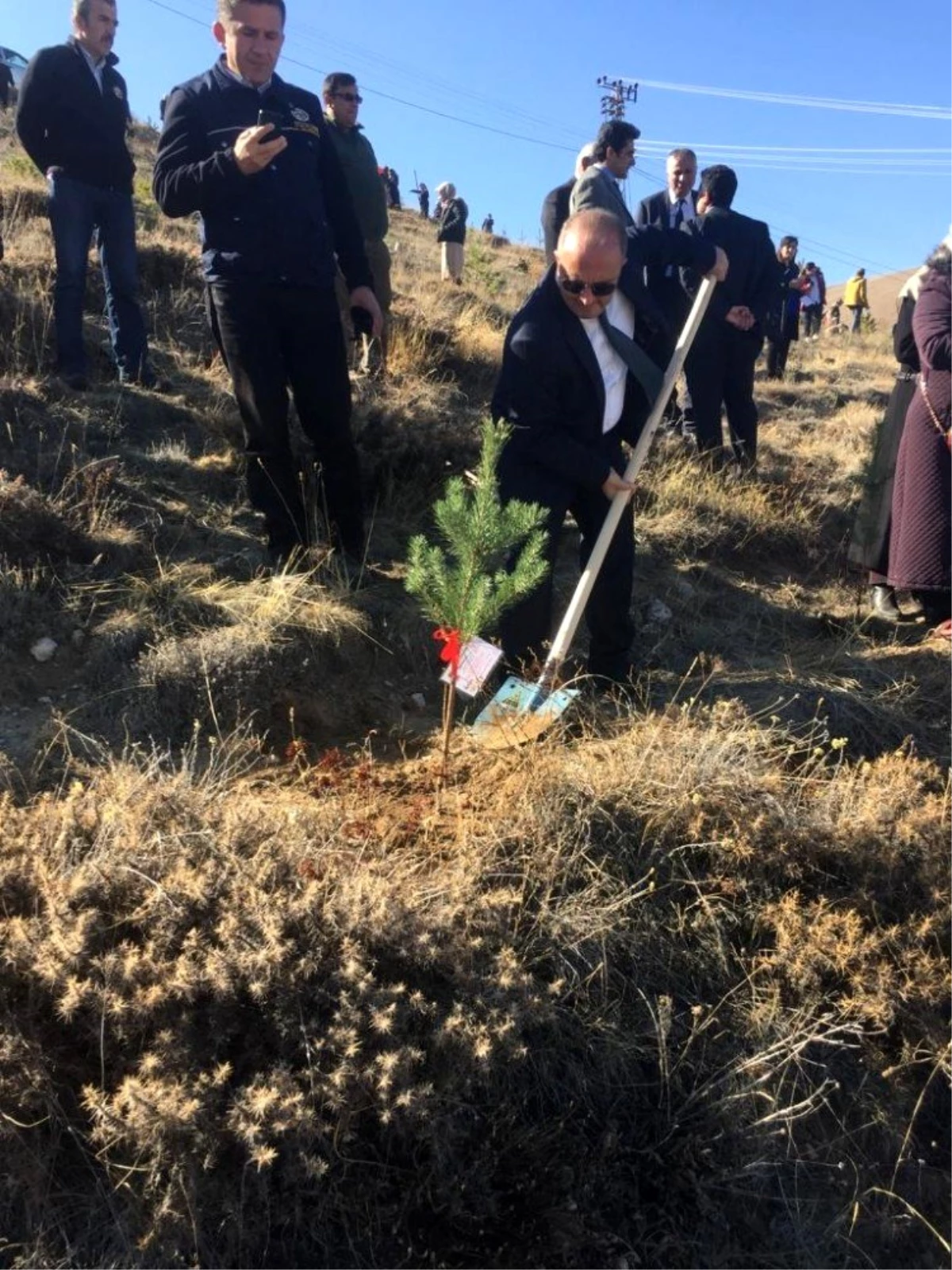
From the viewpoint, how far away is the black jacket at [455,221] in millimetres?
12125

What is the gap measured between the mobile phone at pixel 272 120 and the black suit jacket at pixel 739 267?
9.91 feet

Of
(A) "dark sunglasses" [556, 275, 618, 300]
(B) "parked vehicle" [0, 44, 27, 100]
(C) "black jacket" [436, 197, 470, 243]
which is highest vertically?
(B) "parked vehicle" [0, 44, 27, 100]

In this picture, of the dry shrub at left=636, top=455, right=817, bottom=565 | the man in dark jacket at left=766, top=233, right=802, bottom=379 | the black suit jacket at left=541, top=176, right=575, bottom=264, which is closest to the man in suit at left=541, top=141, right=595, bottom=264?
the black suit jacket at left=541, top=176, right=575, bottom=264

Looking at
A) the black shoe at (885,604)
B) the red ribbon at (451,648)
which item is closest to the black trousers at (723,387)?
the black shoe at (885,604)

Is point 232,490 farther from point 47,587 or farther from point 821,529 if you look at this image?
point 821,529

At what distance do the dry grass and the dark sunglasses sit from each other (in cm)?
147

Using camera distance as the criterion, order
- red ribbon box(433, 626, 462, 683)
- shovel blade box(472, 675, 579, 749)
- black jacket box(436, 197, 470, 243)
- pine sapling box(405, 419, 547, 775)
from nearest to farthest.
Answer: pine sapling box(405, 419, 547, 775)
red ribbon box(433, 626, 462, 683)
shovel blade box(472, 675, 579, 749)
black jacket box(436, 197, 470, 243)

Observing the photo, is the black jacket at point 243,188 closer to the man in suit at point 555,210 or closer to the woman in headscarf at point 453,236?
the man in suit at point 555,210

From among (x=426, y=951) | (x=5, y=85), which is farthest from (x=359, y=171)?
(x=5, y=85)

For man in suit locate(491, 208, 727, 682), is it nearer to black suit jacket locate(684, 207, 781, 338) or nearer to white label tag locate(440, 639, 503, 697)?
white label tag locate(440, 639, 503, 697)

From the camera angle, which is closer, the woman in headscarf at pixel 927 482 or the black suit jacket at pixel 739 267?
the woman in headscarf at pixel 927 482

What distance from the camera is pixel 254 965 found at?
1.98 metres

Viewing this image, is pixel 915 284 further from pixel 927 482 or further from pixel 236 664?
pixel 236 664

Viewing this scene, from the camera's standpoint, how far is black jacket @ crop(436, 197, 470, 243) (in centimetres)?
1212
